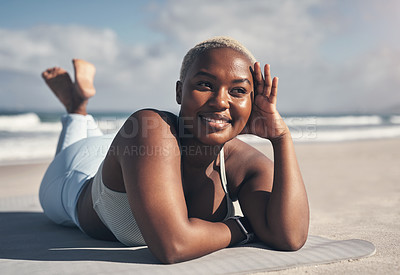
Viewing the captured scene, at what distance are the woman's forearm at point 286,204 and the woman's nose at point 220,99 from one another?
461mm

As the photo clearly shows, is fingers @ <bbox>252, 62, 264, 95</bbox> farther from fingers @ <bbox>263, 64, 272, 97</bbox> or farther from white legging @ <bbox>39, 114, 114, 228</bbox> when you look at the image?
white legging @ <bbox>39, 114, 114, 228</bbox>

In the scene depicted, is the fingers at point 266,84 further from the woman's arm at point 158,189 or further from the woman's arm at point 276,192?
the woman's arm at point 158,189

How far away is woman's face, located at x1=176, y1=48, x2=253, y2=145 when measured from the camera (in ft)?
6.70

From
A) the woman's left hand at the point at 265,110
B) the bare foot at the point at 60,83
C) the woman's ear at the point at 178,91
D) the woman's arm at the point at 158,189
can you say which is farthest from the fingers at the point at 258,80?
the bare foot at the point at 60,83

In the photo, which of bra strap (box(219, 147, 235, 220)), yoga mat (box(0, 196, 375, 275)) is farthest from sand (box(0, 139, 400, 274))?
bra strap (box(219, 147, 235, 220))

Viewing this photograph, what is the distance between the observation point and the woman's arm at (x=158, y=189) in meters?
1.95

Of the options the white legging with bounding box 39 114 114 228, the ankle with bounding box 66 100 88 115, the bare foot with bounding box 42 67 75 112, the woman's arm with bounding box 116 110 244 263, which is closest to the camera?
the woman's arm with bounding box 116 110 244 263

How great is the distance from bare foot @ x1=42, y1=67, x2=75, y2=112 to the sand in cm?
133

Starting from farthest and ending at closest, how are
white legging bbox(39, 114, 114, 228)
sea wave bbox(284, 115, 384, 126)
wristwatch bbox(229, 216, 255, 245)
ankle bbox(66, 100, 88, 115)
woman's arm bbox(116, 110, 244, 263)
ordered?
sea wave bbox(284, 115, 384, 126) < ankle bbox(66, 100, 88, 115) < white legging bbox(39, 114, 114, 228) < wristwatch bbox(229, 216, 255, 245) < woman's arm bbox(116, 110, 244, 263)

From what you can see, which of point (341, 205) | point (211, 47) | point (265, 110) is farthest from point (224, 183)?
point (341, 205)

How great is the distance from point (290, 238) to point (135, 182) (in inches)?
38.2

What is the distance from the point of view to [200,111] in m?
2.08

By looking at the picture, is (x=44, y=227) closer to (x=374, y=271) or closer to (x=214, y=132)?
(x=214, y=132)

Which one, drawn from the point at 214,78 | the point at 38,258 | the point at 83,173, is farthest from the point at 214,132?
the point at 83,173
